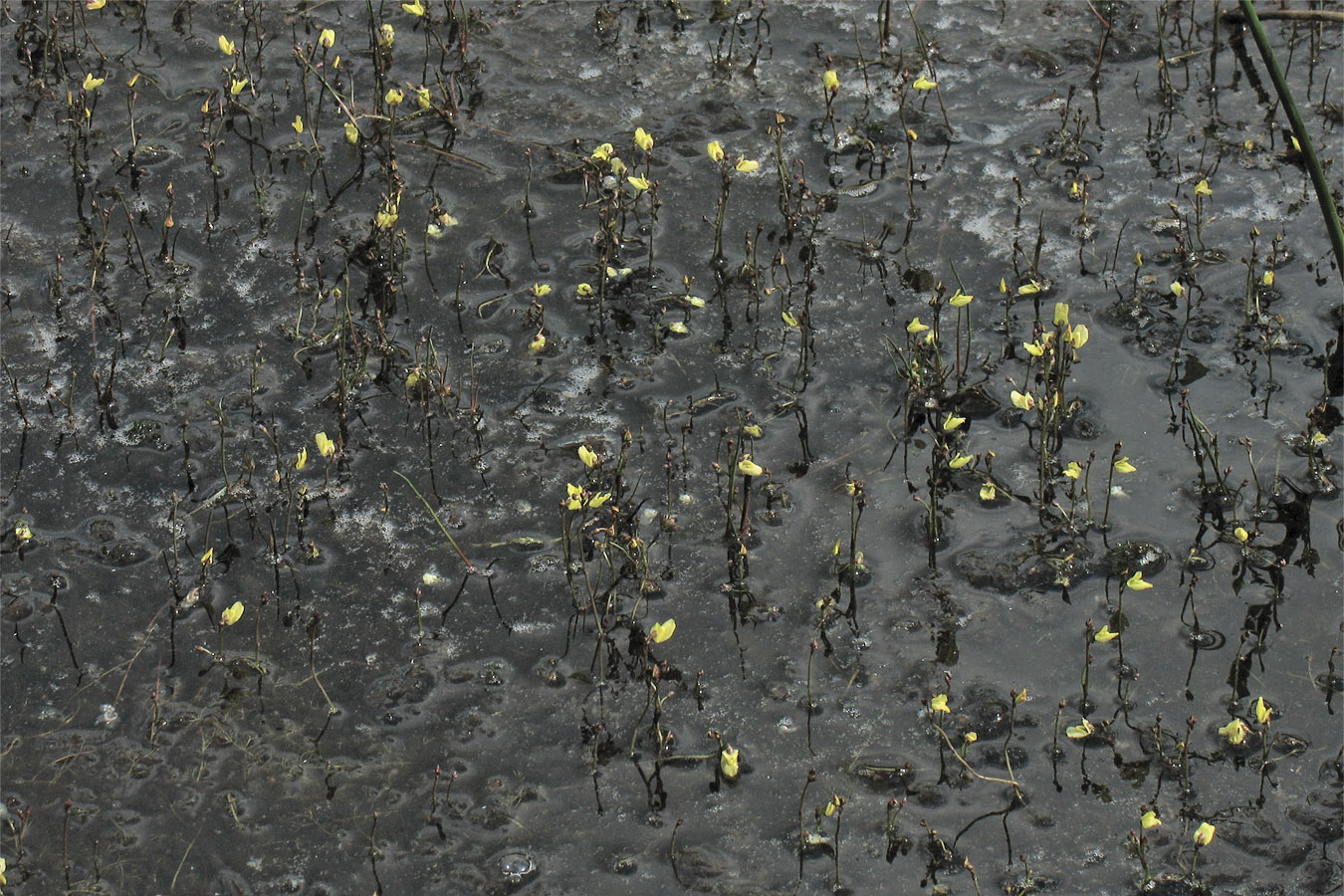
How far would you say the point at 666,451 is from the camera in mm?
5004

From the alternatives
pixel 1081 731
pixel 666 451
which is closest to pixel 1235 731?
pixel 1081 731

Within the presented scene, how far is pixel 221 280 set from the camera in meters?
5.65

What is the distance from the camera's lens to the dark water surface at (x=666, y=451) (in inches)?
157

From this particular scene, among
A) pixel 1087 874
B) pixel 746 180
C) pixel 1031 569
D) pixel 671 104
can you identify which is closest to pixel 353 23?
pixel 671 104

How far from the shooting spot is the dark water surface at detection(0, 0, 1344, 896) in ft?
13.1

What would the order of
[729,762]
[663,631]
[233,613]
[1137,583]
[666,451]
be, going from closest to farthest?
[729,762]
[663,631]
[233,613]
[1137,583]
[666,451]

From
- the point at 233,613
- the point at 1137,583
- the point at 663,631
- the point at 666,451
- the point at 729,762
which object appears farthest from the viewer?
the point at 666,451

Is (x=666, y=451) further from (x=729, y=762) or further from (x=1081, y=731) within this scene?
(x=1081, y=731)

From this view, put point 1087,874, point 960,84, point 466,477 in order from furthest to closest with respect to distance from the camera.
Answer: point 960,84 < point 466,477 < point 1087,874

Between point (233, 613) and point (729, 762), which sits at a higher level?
point (233, 613)

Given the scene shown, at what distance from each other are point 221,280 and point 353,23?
1.99 meters

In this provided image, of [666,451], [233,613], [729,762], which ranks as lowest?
[729,762]

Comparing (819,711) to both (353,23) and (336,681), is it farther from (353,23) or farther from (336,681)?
(353,23)

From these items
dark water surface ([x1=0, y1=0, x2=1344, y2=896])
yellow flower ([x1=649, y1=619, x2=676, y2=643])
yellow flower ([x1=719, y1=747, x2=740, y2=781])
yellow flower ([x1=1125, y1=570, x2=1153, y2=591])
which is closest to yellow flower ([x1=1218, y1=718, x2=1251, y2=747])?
dark water surface ([x1=0, y1=0, x2=1344, y2=896])
